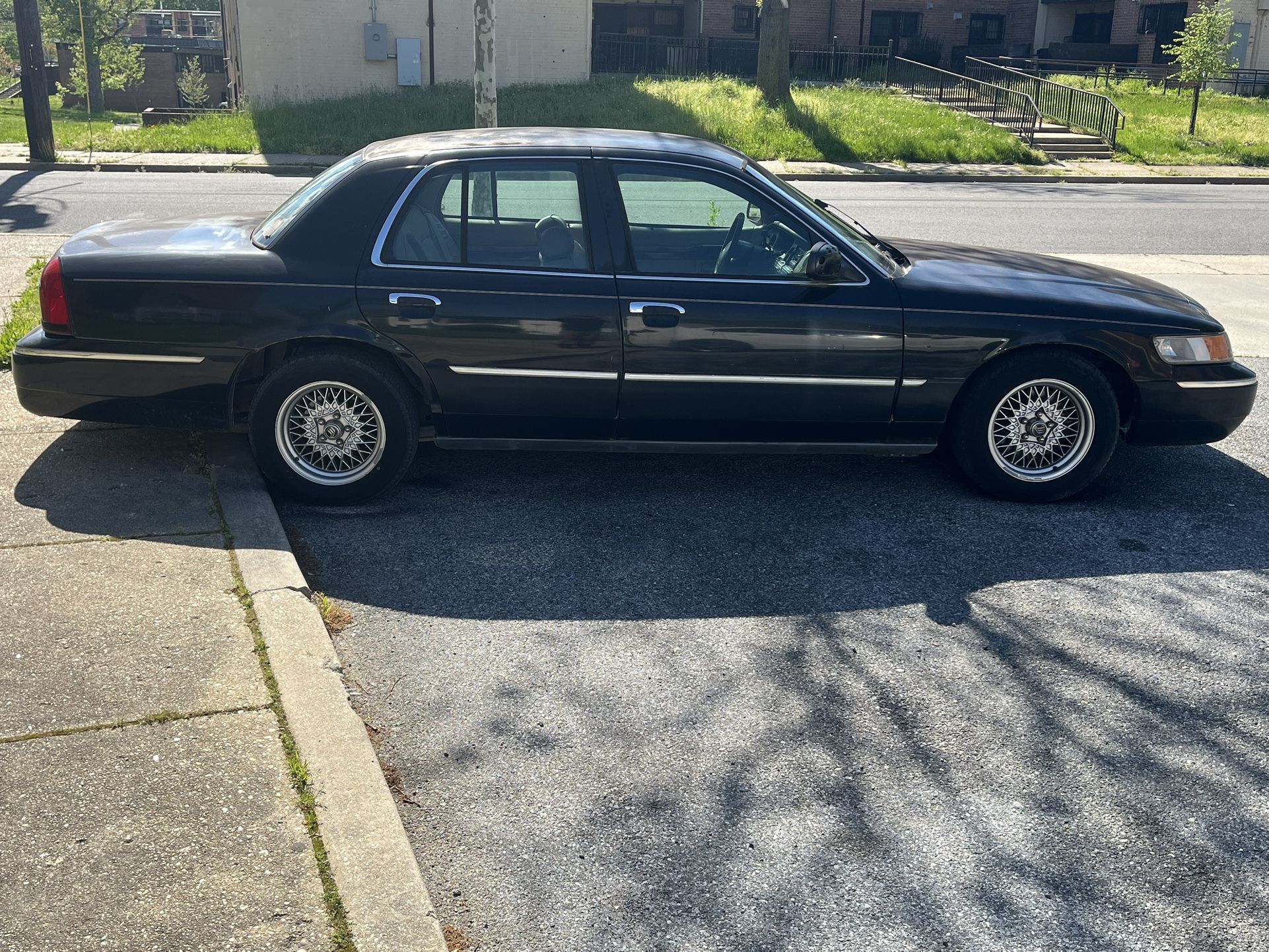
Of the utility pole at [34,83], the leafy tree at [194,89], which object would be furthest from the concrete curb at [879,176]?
the leafy tree at [194,89]

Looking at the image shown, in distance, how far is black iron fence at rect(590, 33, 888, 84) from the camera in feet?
129

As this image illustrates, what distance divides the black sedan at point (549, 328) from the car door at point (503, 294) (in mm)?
11

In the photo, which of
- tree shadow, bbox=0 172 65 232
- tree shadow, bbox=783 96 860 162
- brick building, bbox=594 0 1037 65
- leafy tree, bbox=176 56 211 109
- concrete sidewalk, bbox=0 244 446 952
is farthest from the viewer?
brick building, bbox=594 0 1037 65

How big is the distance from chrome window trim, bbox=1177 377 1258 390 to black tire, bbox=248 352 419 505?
3706mm

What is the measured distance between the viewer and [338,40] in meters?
31.4

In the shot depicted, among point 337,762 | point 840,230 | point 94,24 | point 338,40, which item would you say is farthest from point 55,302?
point 94,24

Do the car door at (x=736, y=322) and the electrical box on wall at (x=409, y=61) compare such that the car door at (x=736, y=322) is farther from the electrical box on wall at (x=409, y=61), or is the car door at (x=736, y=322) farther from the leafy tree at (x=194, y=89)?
the leafy tree at (x=194, y=89)

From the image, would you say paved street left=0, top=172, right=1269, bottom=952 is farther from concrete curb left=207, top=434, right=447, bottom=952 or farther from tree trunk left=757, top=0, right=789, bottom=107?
tree trunk left=757, top=0, right=789, bottom=107

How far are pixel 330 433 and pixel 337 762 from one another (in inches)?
95.1

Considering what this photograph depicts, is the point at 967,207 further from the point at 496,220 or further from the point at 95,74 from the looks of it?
the point at 95,74

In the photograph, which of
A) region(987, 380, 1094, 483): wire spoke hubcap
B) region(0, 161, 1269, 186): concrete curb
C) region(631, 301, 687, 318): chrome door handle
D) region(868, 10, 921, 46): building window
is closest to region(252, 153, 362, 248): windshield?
region(631, 301, 687, 318): chrome door handle

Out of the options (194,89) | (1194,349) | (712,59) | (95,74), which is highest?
(712,59)

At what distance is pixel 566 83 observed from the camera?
32.4 m

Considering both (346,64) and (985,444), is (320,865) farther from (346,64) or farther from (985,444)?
(346,64)
